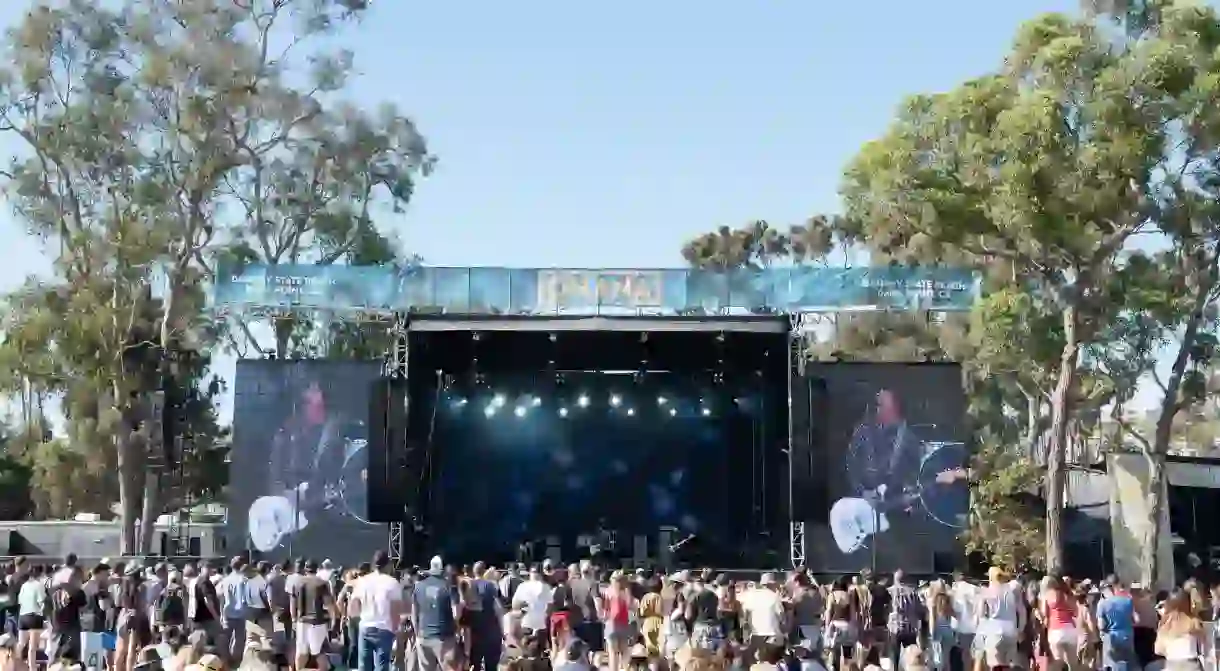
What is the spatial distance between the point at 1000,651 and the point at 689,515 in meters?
13.9

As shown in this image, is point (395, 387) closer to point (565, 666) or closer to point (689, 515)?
point (689, 515)

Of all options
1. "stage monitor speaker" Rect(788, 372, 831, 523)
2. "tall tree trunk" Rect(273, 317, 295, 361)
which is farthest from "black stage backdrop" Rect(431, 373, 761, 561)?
"tall tree trunk" Rect(273, 317, 295, 361)

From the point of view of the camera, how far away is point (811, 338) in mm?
23109

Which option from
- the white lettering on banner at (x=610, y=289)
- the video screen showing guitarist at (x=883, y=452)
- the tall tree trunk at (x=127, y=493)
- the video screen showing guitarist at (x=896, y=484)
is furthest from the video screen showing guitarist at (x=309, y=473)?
the video screen showing guitarist at (x=883, y=452)

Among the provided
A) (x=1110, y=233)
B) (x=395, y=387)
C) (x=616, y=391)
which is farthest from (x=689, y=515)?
(x=1110, y=233)

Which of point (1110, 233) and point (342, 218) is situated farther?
point (342, 218)

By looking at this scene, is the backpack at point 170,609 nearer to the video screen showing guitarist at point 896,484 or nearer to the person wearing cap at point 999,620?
the person wearing cap at point 999,620

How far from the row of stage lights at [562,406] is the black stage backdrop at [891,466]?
300 centimetres

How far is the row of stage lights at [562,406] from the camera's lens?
2464 cm

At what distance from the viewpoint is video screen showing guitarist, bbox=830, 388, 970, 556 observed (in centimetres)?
2152

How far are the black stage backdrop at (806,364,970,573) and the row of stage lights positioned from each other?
9.85ft

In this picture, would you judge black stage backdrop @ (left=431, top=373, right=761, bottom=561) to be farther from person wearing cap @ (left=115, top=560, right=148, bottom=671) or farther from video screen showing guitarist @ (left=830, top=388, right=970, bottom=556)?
person wearing cap @ (left=115, top=560, right=148, bottom=671)

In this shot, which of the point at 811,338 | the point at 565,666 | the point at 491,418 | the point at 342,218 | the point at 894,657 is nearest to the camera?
the point at 565,666

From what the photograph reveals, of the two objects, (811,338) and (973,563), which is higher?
(811,338)
